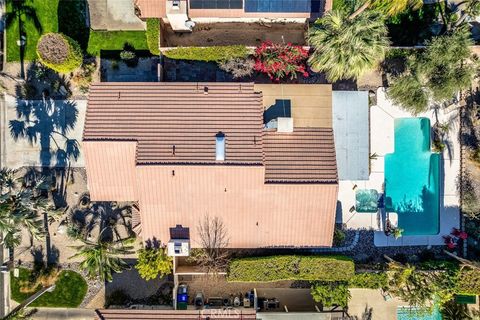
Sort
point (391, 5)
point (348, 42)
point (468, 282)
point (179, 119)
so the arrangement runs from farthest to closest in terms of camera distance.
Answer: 1. point (468, 282)
2. point (391, 5)
3. point (179, 119)
4. point (348, 42)

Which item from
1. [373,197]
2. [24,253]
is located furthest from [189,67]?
[24,253]

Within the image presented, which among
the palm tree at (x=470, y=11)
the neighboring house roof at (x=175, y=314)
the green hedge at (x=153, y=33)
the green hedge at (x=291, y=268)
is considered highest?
the palm tree at (x=470, y=11)

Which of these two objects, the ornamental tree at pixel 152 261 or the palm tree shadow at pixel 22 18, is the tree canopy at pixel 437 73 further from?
the palm tree shadow at pixel 22 18

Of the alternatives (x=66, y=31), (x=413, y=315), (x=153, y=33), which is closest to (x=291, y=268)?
(x=413, y=315)

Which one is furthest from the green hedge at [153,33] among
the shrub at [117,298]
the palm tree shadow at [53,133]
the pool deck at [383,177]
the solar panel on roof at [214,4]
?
the shrub at [117,298]

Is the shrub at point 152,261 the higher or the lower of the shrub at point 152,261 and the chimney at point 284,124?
the lower

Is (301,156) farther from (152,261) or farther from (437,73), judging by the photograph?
(152,261)
